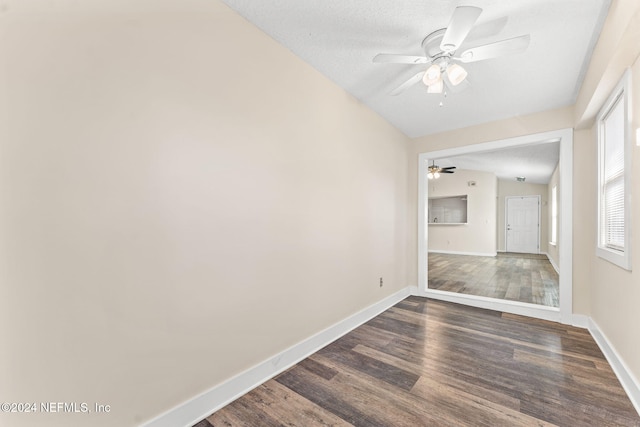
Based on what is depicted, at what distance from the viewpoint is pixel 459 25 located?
4.83 ft

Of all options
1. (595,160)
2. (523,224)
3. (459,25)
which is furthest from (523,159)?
(459,25)

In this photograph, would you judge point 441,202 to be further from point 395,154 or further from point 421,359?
point 421,359

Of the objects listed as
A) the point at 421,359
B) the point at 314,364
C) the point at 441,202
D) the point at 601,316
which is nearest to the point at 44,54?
the point at 314,364

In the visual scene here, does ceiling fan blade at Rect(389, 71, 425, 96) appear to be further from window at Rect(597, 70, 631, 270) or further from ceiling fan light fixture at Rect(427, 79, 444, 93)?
window at Rect(597, 70, 631, 270)

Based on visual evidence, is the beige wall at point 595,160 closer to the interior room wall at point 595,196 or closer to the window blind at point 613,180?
the interior room wall at point 595,196

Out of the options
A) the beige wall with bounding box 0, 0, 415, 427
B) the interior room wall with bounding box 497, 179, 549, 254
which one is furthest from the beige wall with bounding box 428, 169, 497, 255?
the beige wall with bounding box 0, 0, 415, 427

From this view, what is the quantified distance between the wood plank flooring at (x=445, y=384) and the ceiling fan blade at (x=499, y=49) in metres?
2.18

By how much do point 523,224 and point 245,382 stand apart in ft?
34.2

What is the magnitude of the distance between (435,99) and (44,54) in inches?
119

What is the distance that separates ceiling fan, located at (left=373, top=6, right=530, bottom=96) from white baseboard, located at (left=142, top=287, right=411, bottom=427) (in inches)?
88.4

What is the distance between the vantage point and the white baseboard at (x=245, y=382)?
141 centimetres

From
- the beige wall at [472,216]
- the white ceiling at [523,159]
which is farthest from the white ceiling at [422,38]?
the beige wall at [472,216]

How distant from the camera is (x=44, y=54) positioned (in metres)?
1.06

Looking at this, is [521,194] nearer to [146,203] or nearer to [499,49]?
[499,49]
